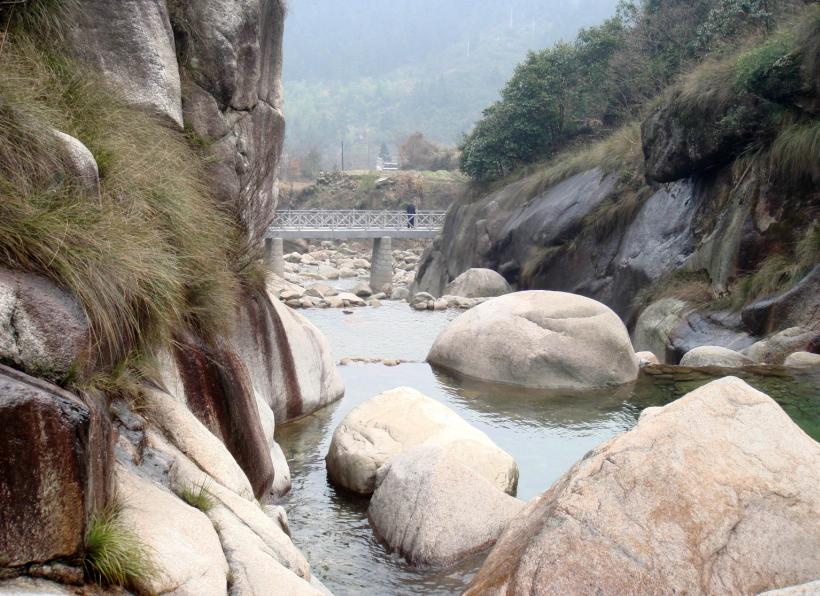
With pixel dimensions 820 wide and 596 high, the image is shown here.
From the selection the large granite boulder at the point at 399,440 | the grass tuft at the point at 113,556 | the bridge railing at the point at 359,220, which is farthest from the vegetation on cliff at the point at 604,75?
the grass tuft at the point at 113,556

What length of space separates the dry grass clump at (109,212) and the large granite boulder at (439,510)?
203 cm

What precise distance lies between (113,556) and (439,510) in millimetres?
3550

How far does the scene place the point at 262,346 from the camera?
976 cm

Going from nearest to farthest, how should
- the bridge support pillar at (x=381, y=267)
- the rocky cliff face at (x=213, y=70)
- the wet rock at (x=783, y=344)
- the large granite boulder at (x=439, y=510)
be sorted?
1. the large granite boulder at (x=439, y=510)
2. the rocky cliff face at (x=213, y=70)
3. the wet rock at (x=783, y=344)
4. the bridge support pillar at (x=381, y=267)

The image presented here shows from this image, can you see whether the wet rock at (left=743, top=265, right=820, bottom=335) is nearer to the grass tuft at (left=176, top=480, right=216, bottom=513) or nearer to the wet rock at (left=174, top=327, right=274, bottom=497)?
the wet rock at (left=174, top=327, right=274, bottom=497)

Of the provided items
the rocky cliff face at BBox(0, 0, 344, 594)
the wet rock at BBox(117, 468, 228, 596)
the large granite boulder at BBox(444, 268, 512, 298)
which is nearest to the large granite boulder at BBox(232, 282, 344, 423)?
the rocky cliff face at BBox(0, 0, 344, 594)

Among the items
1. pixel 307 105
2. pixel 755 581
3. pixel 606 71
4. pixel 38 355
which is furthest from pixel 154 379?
pixel 307 105

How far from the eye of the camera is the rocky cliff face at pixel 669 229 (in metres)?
15.8

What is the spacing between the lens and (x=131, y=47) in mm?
7855

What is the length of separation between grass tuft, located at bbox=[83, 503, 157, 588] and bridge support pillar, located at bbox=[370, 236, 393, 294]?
30.9 metres

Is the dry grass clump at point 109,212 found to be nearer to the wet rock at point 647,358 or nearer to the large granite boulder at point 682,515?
the large granite boulder at point 682,515

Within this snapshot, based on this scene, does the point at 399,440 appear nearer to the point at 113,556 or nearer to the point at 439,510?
the point at 439,510

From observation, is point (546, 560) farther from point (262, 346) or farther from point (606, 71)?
point (606, 71)

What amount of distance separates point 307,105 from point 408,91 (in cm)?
2182
